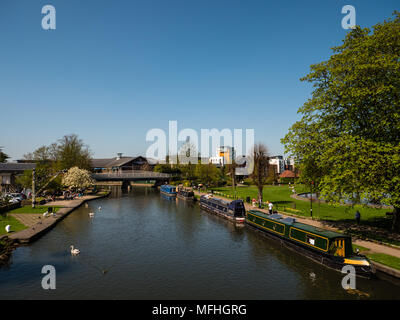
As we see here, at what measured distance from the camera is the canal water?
16.4m

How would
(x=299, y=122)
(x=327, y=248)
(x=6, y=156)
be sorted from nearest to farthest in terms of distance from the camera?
(x=327, y=248)
(x=299, y=122)
(x=6, y=156)

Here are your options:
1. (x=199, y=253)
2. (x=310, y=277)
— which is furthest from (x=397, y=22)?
(x=199, y=253)

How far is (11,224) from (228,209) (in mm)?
27805

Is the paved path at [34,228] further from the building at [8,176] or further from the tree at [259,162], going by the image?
the building at [8,176]

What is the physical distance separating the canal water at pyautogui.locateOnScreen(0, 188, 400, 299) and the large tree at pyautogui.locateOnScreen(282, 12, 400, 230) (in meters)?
7.46

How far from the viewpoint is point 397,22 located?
2416 cm

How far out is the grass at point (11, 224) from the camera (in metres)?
29.3

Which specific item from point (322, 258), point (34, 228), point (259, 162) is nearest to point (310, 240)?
point (322, 258)

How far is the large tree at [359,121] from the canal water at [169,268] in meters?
7.46

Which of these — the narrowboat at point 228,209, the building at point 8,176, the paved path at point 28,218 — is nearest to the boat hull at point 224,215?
the narrowboat at point 228,209
